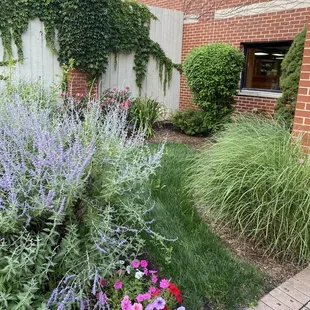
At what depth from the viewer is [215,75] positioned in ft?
19.6

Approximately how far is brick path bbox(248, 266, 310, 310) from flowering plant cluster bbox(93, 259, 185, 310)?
54 centimetres

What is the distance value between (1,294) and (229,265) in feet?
4.99

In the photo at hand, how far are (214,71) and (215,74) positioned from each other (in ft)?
0.22

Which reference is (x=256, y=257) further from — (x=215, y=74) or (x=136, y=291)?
(x=215, y=74)

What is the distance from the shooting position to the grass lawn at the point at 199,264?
1.94m

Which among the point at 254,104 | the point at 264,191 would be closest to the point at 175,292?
the point at 264,191

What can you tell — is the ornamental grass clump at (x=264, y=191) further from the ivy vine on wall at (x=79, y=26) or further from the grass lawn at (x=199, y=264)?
the ivy vine on wall at (x=79, y=26)

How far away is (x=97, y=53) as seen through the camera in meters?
6.27

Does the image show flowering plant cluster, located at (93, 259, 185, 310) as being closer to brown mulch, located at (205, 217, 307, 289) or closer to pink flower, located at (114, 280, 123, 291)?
pink flower, located at (114, 280, 123, 291)

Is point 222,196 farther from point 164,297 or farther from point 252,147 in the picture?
point 164,297

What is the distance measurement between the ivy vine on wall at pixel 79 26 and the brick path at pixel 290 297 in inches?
215

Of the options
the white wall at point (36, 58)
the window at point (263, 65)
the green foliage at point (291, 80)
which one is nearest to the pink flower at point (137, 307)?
the green foliage at point (291, 80)

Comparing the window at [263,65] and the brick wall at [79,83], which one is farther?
the window at [263,65]

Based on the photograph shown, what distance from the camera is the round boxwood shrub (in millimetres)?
5954
